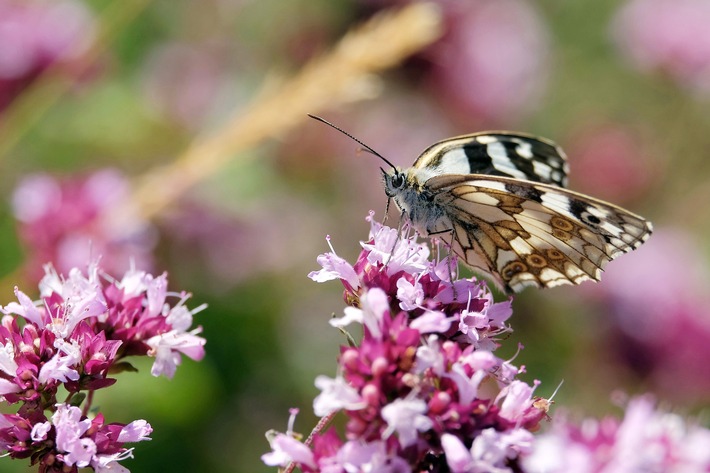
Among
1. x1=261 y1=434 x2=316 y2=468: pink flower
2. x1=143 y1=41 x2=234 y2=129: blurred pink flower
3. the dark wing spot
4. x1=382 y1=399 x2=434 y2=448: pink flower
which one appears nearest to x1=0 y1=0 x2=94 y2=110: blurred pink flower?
x1=143 y1=41 x2=234 y2=129: blurred pink flower

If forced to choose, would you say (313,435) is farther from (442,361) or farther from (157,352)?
(157,352)

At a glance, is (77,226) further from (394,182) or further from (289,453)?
(289,453)

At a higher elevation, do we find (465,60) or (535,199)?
(465,60)

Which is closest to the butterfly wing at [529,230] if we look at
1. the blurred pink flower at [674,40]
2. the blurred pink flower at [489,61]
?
the blurred pink flower at [489,61]

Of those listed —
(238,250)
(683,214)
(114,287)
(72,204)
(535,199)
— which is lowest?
(114,287)

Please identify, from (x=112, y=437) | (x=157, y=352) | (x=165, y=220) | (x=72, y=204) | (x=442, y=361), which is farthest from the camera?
(x=165, y=220)

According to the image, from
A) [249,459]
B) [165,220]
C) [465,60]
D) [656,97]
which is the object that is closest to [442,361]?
[249,459]

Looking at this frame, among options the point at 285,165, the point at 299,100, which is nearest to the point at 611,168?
the point at 285,165

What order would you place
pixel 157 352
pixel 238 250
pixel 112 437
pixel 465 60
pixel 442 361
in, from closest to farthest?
pixel 442 361
pixel 112 437
pixel 157 352
pixel 238 250
pixel 465 60
